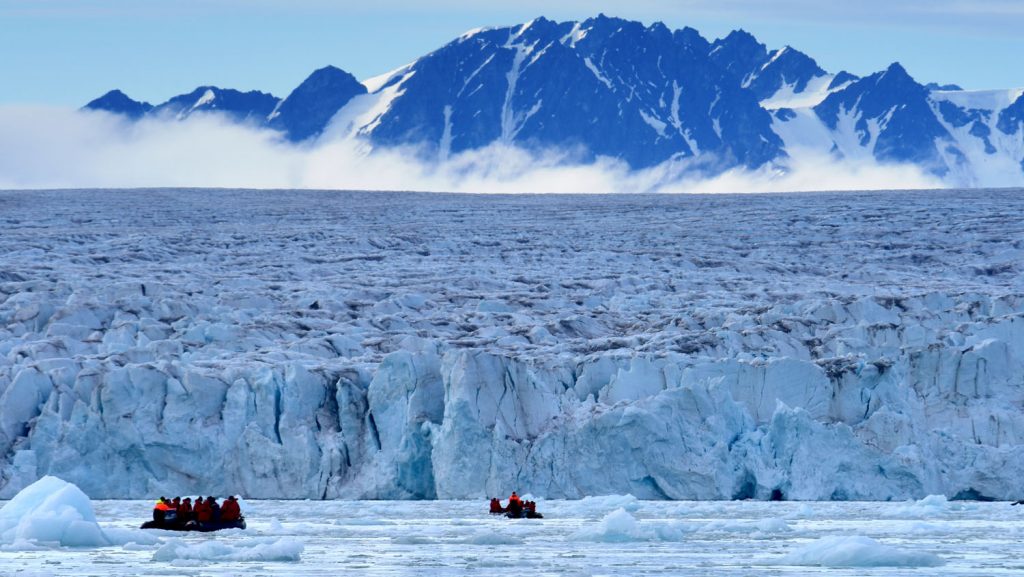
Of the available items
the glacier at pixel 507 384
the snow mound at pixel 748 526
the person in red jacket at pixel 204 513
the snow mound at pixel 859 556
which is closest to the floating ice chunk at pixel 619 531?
the snow mound at pixel 748 526

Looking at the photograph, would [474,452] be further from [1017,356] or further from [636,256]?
[636,256]

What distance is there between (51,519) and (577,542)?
5.38 m

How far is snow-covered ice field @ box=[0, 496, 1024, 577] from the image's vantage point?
53.2ft

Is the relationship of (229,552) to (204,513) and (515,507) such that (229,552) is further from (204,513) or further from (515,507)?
(515,507)

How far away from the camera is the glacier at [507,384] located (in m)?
24.4

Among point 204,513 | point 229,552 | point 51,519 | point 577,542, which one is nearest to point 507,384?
point 204,513

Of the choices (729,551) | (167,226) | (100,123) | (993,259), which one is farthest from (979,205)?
(100,123)

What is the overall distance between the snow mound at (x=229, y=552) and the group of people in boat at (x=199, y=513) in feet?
9.95

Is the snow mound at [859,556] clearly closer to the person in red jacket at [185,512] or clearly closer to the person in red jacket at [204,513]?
the person in red jacket at [204,513]

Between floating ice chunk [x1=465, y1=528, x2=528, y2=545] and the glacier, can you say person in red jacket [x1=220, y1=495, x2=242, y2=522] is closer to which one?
floating ice chunk [x1=465, y1=528, x2=528, y2=545]

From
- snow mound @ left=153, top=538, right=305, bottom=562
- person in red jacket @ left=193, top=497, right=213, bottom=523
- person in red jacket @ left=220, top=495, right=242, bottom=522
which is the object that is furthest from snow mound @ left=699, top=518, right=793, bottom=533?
person in red jacket @ left=193, top=497, right=213, bottom=523

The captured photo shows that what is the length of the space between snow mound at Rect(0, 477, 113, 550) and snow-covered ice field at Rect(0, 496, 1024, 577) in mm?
228

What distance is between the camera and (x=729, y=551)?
17672 millimetres

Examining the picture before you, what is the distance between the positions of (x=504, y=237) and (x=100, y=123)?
158 metres
